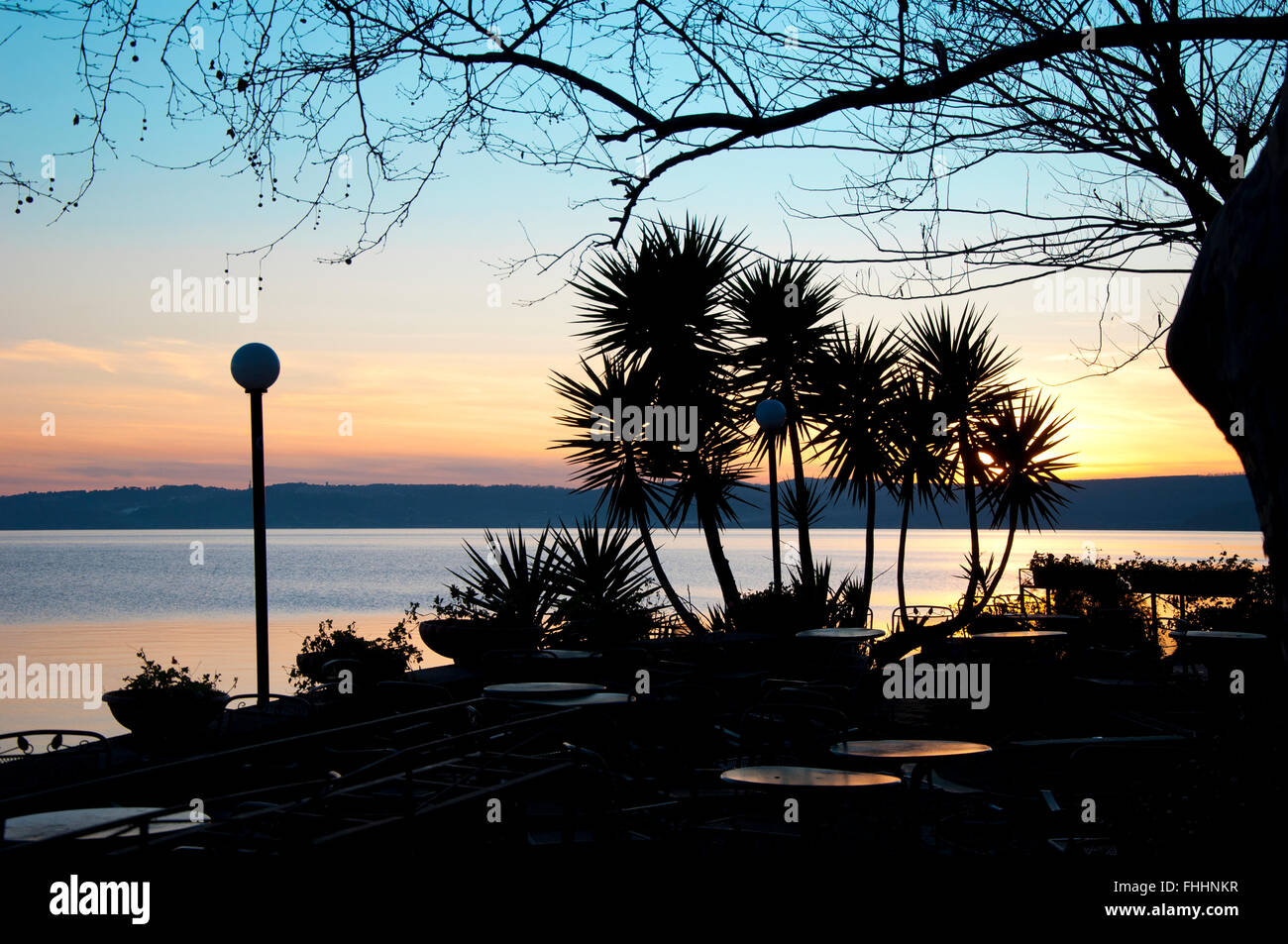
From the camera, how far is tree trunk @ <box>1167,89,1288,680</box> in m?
1.68

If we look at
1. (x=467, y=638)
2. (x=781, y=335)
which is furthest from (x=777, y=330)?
(x=467, y=638)

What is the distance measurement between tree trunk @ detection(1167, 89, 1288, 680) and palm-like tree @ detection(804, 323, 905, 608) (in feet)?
36.7

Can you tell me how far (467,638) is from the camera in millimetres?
8281

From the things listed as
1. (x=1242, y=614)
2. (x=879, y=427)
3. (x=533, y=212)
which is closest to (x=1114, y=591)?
(x=1242, y=614)

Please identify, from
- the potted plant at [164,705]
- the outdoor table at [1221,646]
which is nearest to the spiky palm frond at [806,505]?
the outdoor table at [1221,646]

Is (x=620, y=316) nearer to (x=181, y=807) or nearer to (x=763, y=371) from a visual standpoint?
(x=763, y=371)

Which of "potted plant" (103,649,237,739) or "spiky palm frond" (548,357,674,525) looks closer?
"potted plant" (103,649,237,739)

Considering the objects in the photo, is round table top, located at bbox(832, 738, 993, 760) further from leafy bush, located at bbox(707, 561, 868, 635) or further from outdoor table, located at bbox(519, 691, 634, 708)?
leafy bush, located at bbox(707, 561, 868, 635)

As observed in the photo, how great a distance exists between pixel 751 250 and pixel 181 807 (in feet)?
10.3

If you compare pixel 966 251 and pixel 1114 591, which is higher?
pixel 966 251

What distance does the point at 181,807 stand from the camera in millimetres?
2139

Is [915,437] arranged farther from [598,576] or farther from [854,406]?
[598,576]

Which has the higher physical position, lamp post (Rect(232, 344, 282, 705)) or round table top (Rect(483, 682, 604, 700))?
lamp post (Rect(232, 344, 282, 705))

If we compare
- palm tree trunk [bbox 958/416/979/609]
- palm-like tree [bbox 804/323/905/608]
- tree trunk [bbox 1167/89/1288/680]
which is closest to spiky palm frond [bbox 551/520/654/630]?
palm-like tree [bbox 804/323/905/608]
